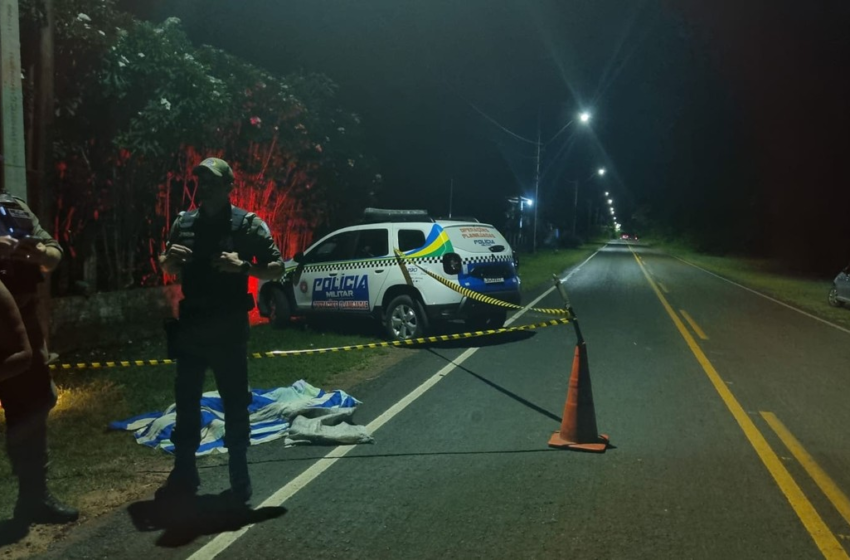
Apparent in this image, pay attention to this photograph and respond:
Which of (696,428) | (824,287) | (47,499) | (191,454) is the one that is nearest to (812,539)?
(696,428)

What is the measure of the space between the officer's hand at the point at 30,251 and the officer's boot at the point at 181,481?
5.09ft

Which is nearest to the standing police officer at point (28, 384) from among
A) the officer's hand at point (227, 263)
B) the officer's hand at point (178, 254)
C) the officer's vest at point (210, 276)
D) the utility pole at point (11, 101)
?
the officer's hand at point (178, 254)

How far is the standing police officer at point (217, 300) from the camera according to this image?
459 centimetres

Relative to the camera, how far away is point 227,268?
443 centimetres

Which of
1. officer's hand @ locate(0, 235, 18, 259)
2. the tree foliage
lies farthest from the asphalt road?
the tree foliage

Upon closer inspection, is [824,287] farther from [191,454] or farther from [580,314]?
[191,454]

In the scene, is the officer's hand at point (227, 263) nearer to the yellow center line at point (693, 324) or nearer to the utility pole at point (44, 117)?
the utility pole at point (44, 117)

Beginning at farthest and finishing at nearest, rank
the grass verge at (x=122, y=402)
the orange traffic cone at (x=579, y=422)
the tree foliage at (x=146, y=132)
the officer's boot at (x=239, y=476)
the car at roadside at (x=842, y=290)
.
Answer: the car at roadside at (x=842, y=290), the tree foliage at (x=146, y=132), the orange traffic cone at (x=579, y=422), the grass verge at (x=122, y=402), the officer's boot at (x=239, y=476)

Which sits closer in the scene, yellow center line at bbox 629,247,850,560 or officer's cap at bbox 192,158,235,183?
yellow center line at bbox 629,247,850,560

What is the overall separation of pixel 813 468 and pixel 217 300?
4522 mm

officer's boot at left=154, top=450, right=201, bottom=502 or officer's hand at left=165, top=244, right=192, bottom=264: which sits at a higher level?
officer's hand at left=165, top=244, right=192, bottom=264

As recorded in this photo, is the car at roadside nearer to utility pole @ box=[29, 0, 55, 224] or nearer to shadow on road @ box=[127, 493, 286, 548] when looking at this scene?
shadow on road @ box=[127, 493, 286, 548]

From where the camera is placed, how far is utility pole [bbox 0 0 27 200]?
577 centimetres

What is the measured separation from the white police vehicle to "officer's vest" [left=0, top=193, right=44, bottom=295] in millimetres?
7267
